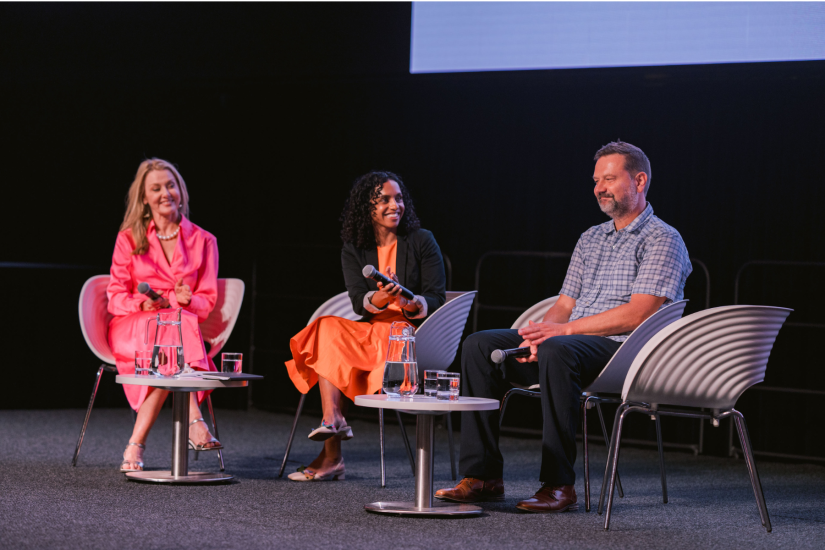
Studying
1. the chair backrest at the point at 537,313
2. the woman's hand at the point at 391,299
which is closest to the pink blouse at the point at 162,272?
the woman's hand at the point at 391,299

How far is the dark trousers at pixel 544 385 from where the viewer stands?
3.17 meters

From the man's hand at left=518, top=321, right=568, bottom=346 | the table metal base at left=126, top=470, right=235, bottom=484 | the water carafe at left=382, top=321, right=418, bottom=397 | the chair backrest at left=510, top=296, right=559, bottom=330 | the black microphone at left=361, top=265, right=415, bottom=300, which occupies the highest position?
the black microphone at left=361, top=265, right=415, bottom=300

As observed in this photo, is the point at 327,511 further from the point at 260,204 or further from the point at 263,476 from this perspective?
the point at 260,204

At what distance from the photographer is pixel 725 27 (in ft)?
16.0

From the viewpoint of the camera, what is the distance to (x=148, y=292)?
4078 mm

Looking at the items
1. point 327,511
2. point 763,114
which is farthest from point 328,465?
point 763,114

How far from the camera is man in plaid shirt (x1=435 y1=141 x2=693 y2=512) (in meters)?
3.18

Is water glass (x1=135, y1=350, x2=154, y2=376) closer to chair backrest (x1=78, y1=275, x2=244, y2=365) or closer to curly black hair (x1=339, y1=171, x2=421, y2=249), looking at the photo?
chair backrest (x1=78, y1=275, x2=244, y2=365)

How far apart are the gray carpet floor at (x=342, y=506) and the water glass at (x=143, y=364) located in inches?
16.1

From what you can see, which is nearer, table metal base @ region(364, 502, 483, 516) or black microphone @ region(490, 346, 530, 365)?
table metal base @ region(364, 502, 483, 516)

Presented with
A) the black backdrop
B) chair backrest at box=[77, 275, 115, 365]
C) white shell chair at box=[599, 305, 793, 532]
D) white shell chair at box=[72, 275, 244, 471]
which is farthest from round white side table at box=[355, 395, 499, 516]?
the black backdrop

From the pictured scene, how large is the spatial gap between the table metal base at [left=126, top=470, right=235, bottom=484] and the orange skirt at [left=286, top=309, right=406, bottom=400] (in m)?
0.45

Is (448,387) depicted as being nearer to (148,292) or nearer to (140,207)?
(148,292)

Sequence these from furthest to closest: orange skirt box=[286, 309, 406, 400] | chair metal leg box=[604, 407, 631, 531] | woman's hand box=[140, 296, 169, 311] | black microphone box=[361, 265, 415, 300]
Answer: woman's hand box=[140, 296, 169, 311] < orange skirt box=[286, 309, 406, 400] < black microphone box=[361, 265, 415, 300] < chair metal leg box=[604, 407, 631, 531]
